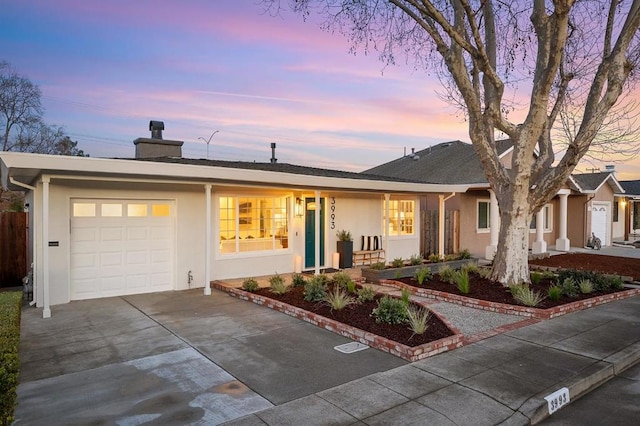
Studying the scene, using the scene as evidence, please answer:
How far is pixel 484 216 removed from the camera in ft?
57.1

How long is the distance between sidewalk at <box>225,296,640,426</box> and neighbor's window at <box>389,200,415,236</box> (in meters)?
8.04

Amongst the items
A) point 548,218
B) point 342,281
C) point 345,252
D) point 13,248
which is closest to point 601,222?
point 548,218

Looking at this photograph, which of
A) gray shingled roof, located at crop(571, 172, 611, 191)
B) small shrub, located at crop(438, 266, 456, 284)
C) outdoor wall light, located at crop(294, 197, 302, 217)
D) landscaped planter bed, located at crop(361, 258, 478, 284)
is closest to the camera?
small shrub, located at crop(438, 266, 456, 284)

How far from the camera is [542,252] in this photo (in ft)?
56.6

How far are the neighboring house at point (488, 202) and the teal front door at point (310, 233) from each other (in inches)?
196

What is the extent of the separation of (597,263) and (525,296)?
8.99 meters

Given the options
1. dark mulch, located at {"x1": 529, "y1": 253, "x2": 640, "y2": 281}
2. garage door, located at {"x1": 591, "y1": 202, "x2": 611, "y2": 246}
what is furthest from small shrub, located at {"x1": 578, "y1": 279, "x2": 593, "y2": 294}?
garage door, located at {"x1": 591, "y1": 202, "x2": 611, "y2": 246}

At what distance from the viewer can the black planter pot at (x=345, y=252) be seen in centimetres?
1272

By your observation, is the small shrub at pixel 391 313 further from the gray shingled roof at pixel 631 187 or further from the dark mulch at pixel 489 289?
the gray shingled roof at pixel 631 187

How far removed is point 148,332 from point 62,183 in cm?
381

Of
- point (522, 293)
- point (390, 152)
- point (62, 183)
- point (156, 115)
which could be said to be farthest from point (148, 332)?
point (390, 152)

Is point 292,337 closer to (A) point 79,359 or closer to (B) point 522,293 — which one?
(A) point 79,359

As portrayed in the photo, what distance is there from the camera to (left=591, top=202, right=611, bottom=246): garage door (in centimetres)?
2179

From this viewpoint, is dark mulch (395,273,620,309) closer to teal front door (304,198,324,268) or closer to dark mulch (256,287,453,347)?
dark mulch (256,287,453,347)
